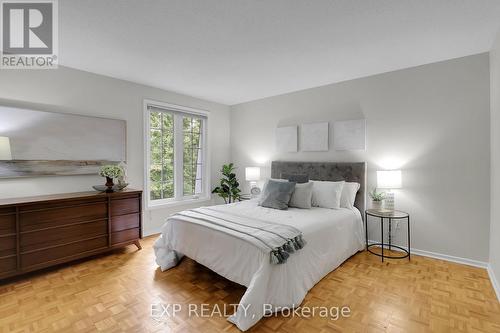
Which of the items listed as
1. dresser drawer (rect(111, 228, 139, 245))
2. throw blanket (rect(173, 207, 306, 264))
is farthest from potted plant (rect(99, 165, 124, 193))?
throw blanket (rect(173, 207, 306, 264))

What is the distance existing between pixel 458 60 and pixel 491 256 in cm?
227

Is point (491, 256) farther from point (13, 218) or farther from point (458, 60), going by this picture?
point (13, 218)

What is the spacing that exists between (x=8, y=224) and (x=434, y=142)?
482 cm

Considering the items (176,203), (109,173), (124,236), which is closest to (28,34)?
(109,173)

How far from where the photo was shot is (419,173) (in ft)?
10.0

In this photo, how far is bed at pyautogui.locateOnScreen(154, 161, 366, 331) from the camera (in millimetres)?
1828

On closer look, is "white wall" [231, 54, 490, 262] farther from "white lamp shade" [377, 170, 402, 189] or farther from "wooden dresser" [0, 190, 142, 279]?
"wooden dresser" [0, 190, 142, 279]

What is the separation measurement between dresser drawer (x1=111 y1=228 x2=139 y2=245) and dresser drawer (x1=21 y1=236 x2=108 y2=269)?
95 mm

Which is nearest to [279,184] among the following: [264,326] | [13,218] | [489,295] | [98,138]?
[264,326]

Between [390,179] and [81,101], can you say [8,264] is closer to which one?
[81,101]

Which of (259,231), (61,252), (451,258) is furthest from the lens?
(451,258)

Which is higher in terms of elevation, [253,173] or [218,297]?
[253,173]

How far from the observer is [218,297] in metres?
2.15

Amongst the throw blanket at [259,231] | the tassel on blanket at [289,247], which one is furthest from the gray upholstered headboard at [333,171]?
the tassel on blanket at [289,247]
